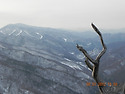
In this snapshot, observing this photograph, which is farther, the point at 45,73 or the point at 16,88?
the point at 45,73

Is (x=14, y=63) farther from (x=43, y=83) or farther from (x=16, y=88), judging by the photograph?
(x=16, y=88)

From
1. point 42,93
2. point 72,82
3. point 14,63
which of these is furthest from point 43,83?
point 14,63

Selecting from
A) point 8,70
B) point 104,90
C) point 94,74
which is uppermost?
point 94,74

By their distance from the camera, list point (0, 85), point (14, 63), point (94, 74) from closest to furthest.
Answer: point (94, 74)
point (0, 85)
point (14, 63)

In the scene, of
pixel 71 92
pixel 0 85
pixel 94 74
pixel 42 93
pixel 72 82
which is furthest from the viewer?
pixel 72 82

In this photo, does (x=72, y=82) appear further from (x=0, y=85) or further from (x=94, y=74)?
(x=94, y=74)

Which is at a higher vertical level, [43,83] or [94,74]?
[94,74]

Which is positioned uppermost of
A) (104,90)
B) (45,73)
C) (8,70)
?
(104,90)

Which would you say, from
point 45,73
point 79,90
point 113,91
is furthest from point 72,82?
point 113,91

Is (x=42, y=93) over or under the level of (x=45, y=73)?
over
